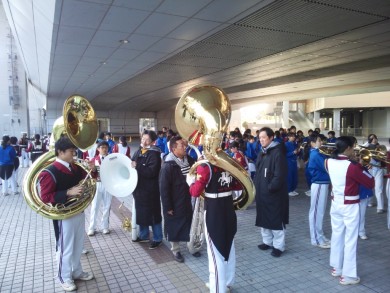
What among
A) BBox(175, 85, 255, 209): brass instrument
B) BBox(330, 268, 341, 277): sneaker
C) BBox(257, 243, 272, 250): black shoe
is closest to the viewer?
BBox(175, 85, 255, 209): brass instrument

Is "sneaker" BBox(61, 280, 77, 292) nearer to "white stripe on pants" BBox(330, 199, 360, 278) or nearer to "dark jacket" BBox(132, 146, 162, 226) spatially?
"dark jacket" BBox(132, 146, 162, 226)

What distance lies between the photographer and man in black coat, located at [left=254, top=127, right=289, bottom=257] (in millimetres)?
4336

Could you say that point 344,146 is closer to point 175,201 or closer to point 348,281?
point 348,281

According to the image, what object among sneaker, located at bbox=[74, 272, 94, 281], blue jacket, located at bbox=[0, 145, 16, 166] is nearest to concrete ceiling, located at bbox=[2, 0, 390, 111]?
blue jacket, located at bbox=[0, 145, 16, 166]

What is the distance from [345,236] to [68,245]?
136 inches

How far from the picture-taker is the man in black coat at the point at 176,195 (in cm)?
434

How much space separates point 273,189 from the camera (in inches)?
170

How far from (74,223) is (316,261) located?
3406 millimetres

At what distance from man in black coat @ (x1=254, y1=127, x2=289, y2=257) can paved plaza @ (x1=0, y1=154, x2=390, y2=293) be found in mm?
424

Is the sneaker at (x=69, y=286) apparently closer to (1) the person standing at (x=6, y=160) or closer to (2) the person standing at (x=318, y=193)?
(2) the person standing at (x=318, y=193)

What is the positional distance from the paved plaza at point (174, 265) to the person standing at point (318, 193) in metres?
0.21

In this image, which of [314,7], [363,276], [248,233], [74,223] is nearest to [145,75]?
[314,7]

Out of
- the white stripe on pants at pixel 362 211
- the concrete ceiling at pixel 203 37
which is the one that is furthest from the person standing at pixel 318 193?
the concrete ceiling at pixel 203 37

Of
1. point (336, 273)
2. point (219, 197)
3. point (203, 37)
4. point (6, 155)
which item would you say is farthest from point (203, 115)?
point (6, 155)
